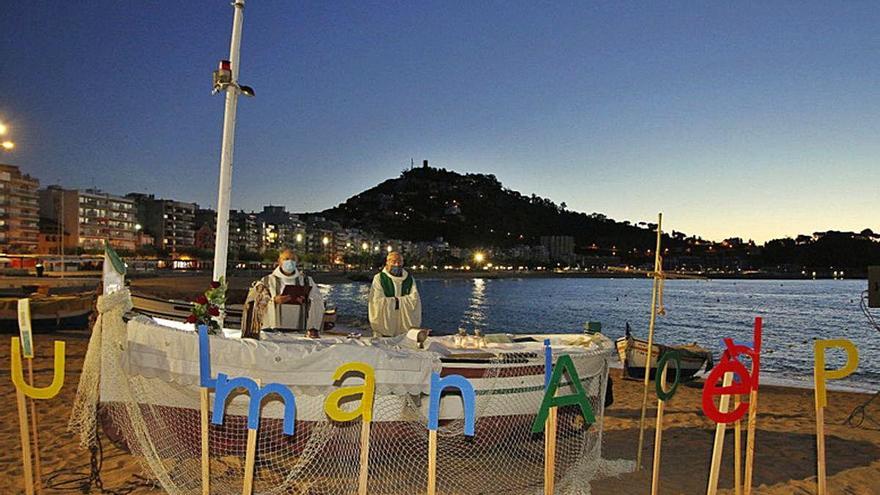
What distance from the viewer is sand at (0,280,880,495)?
7.30m

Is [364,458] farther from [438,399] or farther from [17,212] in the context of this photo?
[17,212]

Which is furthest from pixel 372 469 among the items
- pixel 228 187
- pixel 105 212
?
pixel 105 212

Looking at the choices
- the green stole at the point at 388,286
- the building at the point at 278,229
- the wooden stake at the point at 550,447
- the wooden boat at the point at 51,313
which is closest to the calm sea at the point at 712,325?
the wooden boat at the point at 51,313

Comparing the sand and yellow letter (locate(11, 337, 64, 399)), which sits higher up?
yellow letter (locate(11, 337, 64, 399))

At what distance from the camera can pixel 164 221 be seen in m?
135

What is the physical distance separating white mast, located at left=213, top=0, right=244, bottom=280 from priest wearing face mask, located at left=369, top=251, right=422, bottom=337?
225cm

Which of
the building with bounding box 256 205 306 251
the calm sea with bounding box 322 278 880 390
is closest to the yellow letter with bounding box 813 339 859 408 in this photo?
the calm sea with bounding box 322 278 880 390

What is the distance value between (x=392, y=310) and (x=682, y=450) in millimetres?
4704

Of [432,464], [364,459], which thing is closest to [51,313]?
[364,459]

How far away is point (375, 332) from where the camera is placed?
9.65 m

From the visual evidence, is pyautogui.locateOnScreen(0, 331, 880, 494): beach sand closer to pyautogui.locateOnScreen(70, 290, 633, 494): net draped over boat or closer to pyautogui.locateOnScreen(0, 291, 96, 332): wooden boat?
pyautogui.locateOnScreen(70, 290, 633, 494): net draped over boat

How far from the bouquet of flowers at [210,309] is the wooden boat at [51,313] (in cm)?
1557

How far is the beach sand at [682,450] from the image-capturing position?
7347mm

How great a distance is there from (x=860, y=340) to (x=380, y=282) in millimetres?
40866
